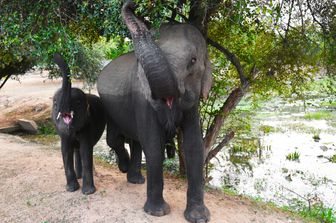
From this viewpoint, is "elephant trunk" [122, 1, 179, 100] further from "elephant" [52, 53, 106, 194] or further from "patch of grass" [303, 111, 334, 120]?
"patch of grass" [303, 111, 334, 120]

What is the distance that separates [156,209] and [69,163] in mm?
1449

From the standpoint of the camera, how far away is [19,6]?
5020 mm

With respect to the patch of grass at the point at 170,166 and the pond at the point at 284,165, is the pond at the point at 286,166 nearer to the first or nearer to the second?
the pond at the point at 284,165

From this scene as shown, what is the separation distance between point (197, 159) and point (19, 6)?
→ 284 cm

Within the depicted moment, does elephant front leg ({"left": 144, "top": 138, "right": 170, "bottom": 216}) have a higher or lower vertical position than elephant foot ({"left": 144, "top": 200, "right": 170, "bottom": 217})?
higher

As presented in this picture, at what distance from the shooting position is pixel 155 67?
12.3ft

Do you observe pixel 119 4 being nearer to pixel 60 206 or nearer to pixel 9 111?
pixel 60 206

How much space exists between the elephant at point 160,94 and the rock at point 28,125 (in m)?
8.35

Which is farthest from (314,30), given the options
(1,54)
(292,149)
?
(292,149)

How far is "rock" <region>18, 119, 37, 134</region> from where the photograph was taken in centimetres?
1309

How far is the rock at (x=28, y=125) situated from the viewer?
13086 mm

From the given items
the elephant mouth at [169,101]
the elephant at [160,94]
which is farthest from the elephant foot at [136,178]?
the elephant mouth at [169,101]

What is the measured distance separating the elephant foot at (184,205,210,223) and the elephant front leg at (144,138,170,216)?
277 millimetres

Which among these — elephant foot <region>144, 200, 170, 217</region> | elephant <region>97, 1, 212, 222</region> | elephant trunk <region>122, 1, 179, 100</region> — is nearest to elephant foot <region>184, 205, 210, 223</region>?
elephant <region>97, 1, 212, 222</region>
